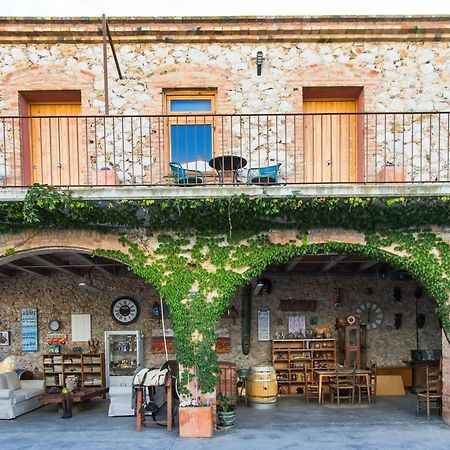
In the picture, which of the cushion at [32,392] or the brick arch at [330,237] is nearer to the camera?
the brick arch at [330,237]

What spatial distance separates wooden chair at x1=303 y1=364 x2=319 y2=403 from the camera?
34.1 feet

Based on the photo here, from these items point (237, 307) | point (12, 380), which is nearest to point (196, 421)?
point (237, 307)

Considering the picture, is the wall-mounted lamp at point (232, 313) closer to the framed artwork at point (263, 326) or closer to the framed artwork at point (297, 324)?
the framed artwork at point (263, 326)

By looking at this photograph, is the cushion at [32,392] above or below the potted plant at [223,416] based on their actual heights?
below

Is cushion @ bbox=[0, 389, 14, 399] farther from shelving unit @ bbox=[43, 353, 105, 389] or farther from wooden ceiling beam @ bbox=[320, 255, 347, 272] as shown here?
wooden ceiling beam @ bbox=[320, 255, 347, 272]

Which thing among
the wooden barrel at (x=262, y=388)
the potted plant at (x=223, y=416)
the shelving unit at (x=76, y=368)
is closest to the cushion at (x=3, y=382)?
the shelving unit at (x=76, y=368)

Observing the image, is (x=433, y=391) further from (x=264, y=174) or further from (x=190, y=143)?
(x=190, y=143)

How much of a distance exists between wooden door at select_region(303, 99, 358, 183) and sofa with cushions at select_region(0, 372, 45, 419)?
6.81 meters

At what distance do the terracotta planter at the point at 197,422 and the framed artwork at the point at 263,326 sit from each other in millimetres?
4185

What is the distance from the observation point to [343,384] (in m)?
10.1

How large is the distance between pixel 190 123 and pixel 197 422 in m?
5.12

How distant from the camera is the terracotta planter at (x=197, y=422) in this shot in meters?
7.50

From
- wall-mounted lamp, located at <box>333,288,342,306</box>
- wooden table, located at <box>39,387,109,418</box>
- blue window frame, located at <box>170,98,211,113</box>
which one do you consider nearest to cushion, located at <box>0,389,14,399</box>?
wooden table, located at <box>39,387,109,418</box>

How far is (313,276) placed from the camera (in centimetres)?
1178
